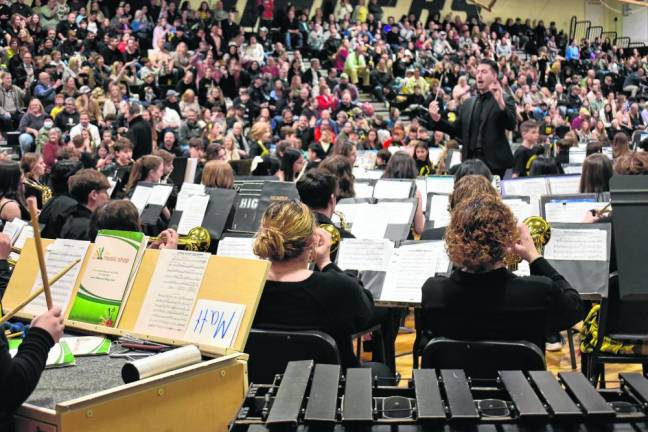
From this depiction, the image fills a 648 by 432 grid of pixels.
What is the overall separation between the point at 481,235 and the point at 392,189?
373 centimetres

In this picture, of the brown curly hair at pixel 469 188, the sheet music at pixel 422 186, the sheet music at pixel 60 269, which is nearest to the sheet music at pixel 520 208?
the brown curly hair at pixel 469 188

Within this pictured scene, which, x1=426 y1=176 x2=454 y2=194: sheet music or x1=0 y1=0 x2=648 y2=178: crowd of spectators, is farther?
x1=0 y1=0 x2=648 y2=178: crowd of spectators

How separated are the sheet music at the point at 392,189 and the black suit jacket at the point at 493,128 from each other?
864mm

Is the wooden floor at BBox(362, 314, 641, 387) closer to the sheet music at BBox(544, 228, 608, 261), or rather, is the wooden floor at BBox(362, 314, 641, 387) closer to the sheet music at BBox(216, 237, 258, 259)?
the sheet music at BBox(544, 228, 608, 261)

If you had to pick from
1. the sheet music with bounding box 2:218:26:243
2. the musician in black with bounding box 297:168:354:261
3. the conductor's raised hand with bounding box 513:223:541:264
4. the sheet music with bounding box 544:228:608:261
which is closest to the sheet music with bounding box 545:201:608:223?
the sheet music with bounding box 544:228:608:261

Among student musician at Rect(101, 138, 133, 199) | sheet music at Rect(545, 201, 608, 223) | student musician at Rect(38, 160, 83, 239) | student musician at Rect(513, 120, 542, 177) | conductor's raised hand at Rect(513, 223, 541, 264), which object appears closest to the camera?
conductor's raised hand at Rect(513, 223, 541, 264)

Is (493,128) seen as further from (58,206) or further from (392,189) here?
(58,206)

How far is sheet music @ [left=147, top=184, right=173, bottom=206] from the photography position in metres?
6.99

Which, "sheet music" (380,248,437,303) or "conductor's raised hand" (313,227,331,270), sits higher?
"conductor's raised hand" (313,227,331,270)

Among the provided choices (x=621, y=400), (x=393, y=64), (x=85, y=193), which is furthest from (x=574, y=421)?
(x=393, y=64)

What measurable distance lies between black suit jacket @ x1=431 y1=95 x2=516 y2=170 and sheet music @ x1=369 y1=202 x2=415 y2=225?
6.08 ft

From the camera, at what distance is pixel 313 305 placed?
3.12 metres

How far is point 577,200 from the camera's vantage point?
502 cm

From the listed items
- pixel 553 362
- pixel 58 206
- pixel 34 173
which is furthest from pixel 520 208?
pixel 34 173
